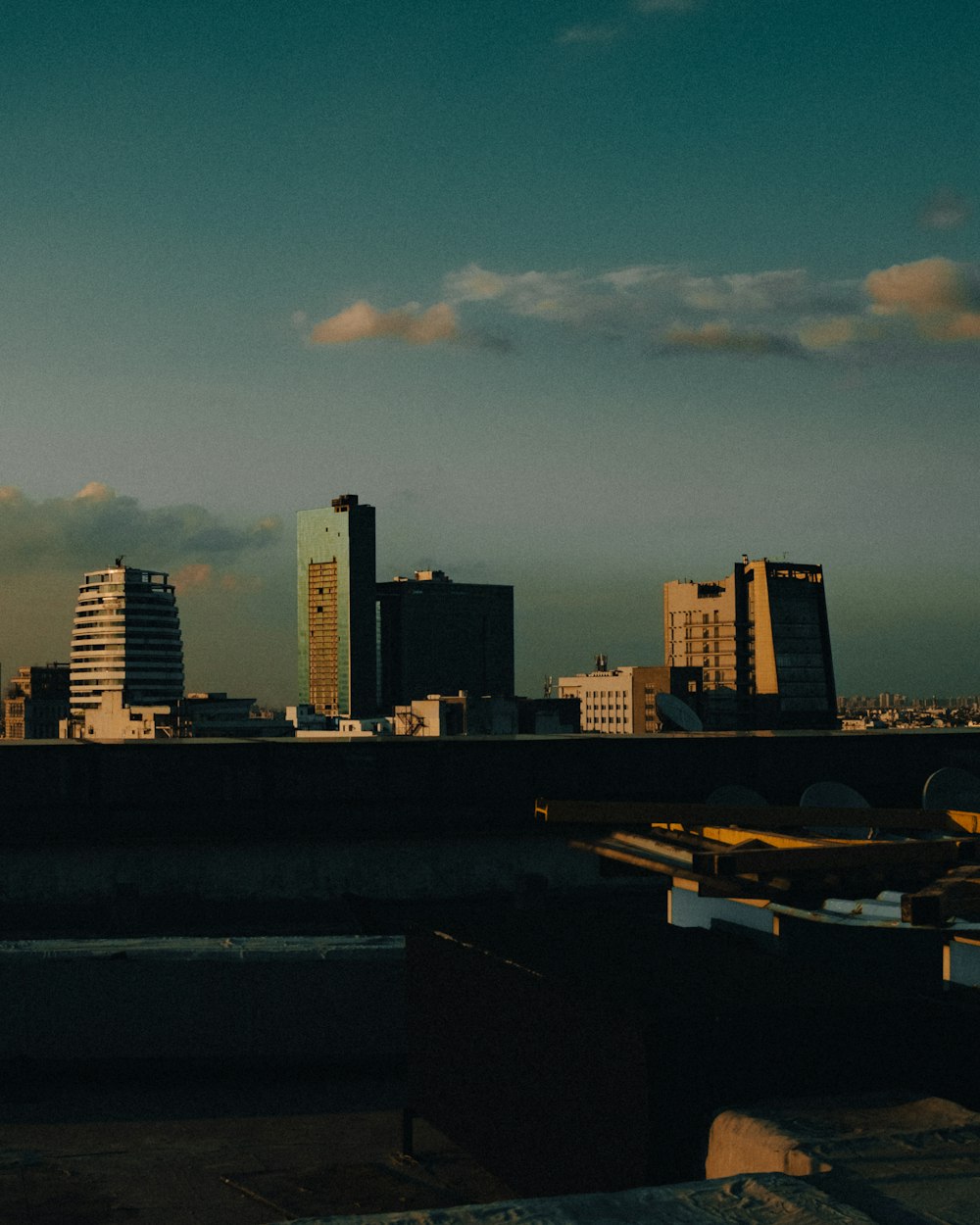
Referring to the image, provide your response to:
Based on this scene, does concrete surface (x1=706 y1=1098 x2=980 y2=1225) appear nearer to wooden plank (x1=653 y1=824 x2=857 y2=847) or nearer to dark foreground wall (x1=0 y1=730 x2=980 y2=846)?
wooden plank (x1=653 y1=824 x2=857 y2=847)

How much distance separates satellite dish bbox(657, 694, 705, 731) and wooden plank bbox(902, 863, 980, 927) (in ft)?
101


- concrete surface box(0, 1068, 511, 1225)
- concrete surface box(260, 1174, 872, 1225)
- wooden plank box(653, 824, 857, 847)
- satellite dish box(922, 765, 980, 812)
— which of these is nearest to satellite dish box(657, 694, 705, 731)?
satellite dish box(922, 765, 980, 812)

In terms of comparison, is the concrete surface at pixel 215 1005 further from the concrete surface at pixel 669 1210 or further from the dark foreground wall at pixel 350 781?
the dark foreground wall at pixel 350 781

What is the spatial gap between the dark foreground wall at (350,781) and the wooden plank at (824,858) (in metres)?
19.7

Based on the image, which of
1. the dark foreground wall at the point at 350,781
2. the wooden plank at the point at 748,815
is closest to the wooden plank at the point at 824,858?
the wooden plank at the point at 748,815

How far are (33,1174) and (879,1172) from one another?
7.92 meters

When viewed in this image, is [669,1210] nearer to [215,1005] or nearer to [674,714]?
[215,1005]

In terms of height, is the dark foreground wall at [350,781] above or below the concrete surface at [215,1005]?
above

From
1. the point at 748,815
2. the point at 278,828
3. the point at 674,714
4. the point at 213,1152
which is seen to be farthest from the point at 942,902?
the point at 674,714

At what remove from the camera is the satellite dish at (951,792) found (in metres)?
19.1

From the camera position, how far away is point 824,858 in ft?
34.1

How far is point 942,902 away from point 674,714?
31932 mm

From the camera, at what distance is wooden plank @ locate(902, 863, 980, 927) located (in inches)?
374

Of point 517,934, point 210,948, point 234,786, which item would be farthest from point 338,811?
point 517,934
